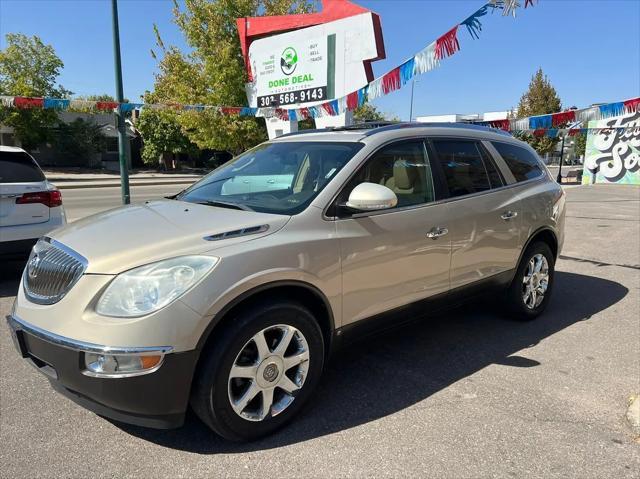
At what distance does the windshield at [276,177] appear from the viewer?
10.7 feet

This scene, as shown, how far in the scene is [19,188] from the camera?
5.53m

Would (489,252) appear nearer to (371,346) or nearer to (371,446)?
(371,346)

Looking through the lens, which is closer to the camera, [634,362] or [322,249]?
[322,249]

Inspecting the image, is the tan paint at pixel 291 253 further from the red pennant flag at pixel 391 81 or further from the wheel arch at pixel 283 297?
the red pennant flag at pixel 391 81

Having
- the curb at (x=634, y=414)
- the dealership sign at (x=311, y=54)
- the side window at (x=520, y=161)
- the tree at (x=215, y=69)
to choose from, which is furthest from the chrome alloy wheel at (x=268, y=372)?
the tree at (x=215, y=69)

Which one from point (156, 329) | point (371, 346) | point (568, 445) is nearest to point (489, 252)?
point (371, 346)

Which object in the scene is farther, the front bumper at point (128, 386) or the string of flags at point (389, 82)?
the string of flags at point (389, 82)

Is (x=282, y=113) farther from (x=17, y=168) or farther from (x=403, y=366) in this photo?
(x=403, y=366)

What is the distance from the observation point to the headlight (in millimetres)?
2426

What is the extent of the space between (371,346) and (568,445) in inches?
67.9

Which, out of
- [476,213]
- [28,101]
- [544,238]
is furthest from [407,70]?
[28,101]

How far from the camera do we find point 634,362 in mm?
4031

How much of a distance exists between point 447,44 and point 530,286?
14.5 ft

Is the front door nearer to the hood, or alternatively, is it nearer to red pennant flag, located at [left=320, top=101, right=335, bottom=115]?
the hood
